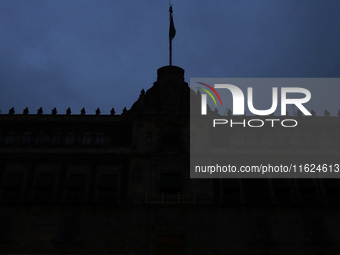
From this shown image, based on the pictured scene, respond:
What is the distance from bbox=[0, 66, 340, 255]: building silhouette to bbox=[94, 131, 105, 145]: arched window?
115 mm

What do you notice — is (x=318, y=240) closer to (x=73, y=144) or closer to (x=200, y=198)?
(x=200, y=198)

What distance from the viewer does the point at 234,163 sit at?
32375 millimetres

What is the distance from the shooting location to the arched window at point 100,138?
3356 centimetres

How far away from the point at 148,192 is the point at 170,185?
7.81ft

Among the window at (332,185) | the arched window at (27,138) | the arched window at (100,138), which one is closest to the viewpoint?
the window at (332,185)

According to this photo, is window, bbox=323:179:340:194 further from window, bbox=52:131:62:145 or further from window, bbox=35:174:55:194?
window, bbox=52:131:62:145

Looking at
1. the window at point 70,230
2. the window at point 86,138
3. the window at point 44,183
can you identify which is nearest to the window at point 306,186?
the window at point 70,230

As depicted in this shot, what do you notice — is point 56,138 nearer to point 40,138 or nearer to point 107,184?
point 40,138

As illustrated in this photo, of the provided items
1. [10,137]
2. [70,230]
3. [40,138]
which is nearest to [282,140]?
[70,230]

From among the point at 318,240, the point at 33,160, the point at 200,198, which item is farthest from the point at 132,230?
the point at 318,240

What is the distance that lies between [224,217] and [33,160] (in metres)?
21.1

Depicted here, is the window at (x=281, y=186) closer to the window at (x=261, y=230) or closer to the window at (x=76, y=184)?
the window at (x=261, y=230)

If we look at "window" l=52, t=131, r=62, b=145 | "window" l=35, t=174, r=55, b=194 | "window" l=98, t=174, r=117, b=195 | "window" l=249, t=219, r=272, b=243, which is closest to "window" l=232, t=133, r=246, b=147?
"window" l=249, t=219, r=272, b=243

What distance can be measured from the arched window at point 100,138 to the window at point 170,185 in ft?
27.2
